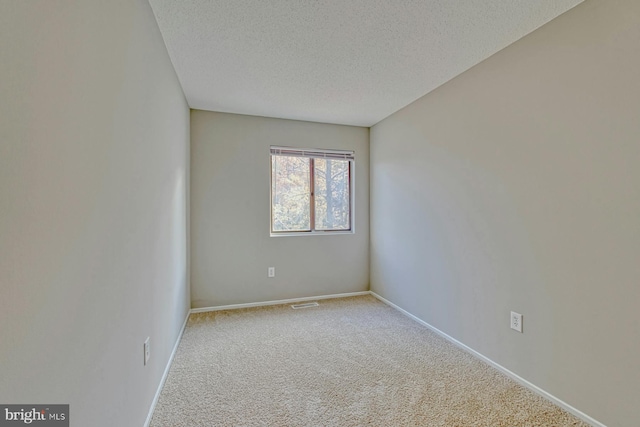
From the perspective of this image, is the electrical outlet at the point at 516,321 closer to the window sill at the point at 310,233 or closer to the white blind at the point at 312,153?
the window sill at the point at 310,233

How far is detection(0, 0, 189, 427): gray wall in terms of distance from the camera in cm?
63

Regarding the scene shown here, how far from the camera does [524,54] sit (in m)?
1.98

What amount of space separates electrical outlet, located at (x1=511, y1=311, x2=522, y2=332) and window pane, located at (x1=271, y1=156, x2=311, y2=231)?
96.7 inches

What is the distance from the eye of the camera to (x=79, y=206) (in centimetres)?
90

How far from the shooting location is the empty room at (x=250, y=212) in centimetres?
79

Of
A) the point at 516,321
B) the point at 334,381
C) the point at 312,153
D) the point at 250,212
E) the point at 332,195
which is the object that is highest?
the point at 312,153

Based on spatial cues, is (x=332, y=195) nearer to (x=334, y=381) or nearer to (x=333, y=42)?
(x=333, y=42)

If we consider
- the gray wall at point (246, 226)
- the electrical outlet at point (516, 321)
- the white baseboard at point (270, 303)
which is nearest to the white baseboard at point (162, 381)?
the white baseboard at point (270, 303)

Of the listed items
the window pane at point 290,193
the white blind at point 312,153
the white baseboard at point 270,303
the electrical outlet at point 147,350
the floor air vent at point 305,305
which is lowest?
the floor air vent at point 305,305

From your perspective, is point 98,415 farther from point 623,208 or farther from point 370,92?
point 370,92

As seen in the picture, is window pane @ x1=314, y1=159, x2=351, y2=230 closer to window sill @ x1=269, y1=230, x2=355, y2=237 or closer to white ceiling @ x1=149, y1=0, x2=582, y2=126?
window sill @ x1=269, y1=230, x2=355, y2=237

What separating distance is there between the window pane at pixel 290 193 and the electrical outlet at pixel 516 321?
2.46 metres

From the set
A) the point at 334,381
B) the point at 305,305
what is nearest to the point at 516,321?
the point at 334,381

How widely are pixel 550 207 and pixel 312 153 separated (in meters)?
2.66
